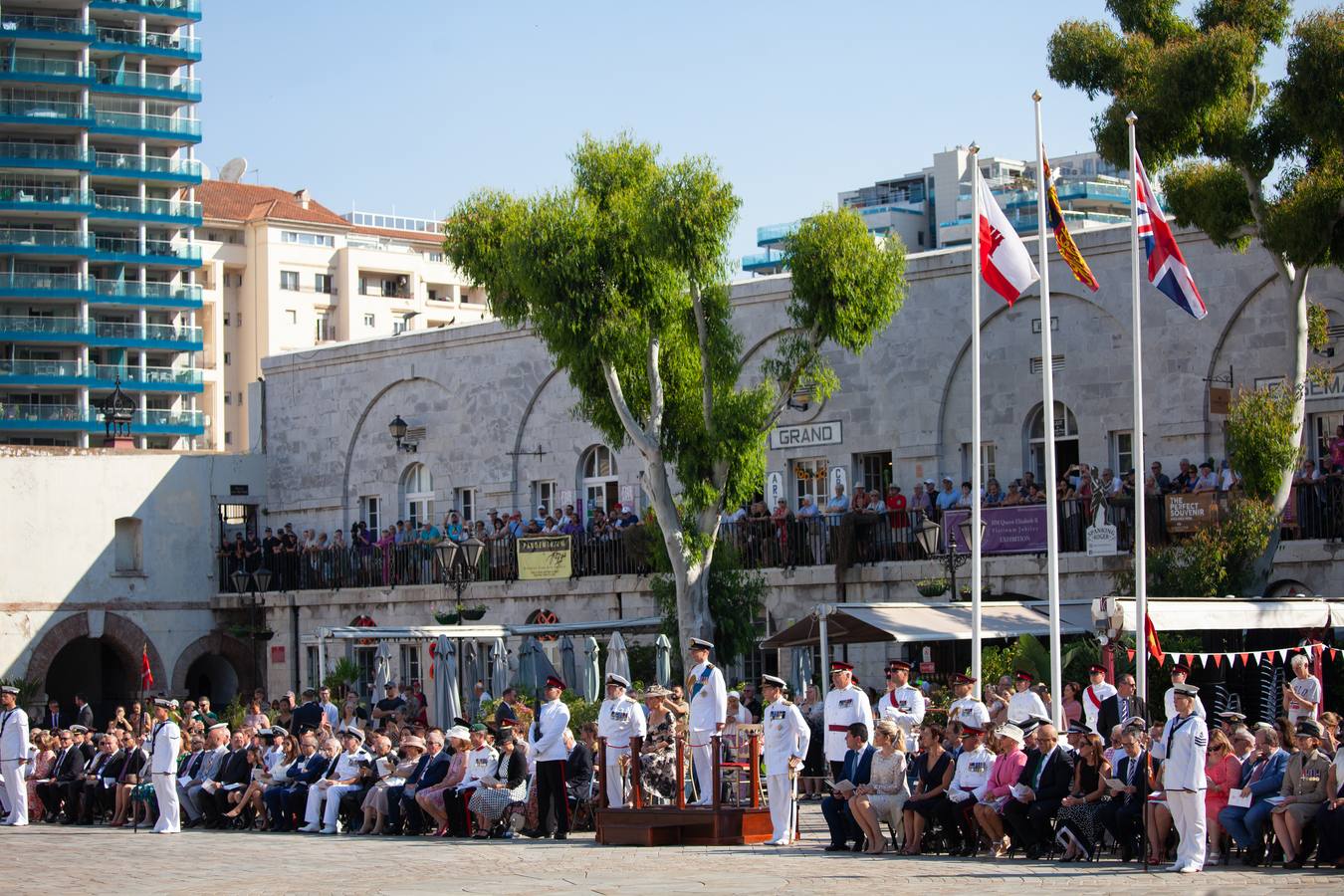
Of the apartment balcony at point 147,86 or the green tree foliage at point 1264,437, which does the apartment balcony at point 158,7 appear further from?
the green tree foliage at point 1264,437

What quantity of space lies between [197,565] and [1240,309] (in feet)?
78.3

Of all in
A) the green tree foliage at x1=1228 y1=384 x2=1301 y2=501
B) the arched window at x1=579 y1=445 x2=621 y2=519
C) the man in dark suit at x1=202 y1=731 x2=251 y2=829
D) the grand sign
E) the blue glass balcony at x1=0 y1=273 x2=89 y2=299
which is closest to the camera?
the man in dark suit at x1=202 y1=731 x2=251 y2=829

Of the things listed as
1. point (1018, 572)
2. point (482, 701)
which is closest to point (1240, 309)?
point (1018, 572)

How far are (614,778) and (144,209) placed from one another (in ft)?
198

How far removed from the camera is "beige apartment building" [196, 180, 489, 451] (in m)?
82.2

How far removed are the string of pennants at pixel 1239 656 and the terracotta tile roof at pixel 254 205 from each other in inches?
2503

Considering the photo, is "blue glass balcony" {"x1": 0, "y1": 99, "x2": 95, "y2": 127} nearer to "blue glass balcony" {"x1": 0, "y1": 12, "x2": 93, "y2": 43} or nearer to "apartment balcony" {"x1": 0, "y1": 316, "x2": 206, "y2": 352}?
"blue glass balcony" {"x1": 0, "y1": 12, "x2": 93, "y2": 43}

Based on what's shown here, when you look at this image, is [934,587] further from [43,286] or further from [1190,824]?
[43,286]

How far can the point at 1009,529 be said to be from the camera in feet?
100

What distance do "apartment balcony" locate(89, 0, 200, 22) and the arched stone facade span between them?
39.1 metres

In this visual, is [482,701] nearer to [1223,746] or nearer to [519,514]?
[519,514]

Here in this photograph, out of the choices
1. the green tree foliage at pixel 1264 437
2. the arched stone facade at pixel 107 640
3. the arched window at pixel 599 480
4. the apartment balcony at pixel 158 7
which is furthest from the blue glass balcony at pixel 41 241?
the green tree foliage at pixel 1264 437

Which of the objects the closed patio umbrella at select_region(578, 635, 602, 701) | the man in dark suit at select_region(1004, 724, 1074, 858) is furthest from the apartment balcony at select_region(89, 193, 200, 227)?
the man in dark suit at select_region(1004, 724, 1074, 858)

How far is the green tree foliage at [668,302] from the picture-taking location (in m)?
28.2
